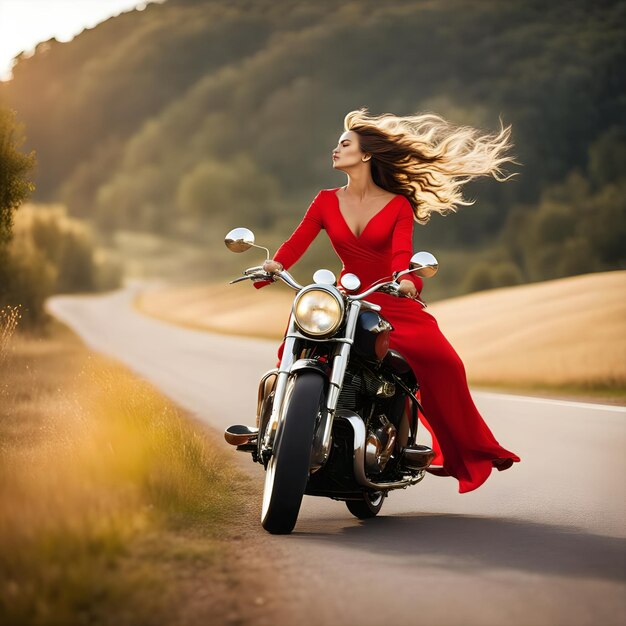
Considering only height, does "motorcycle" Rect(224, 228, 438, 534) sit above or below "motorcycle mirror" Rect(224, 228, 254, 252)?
below

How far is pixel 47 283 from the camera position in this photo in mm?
28781

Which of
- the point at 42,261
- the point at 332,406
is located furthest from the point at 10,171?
the point at 42,261

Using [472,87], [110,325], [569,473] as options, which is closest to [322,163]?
[472,87]

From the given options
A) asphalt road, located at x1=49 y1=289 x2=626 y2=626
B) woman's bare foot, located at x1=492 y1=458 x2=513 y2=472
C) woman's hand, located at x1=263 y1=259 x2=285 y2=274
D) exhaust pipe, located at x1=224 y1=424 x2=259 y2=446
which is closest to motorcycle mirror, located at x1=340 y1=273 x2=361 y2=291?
woman's hand, located at x1=263 y1=259 x2=285 y2=274

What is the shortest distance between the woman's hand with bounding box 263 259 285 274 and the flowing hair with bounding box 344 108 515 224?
3.64 feet

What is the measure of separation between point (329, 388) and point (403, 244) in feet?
4.40

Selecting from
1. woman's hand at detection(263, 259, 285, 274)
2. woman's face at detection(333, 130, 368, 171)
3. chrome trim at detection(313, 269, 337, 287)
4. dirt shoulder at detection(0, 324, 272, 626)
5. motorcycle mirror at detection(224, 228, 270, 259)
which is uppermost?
woman's face at detection(333, 130, 368, 171)

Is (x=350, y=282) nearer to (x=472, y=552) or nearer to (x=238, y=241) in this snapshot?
(x=238, y=241)

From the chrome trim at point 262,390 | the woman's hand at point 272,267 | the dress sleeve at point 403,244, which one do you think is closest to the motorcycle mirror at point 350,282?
the dress sleeve at point 403,244

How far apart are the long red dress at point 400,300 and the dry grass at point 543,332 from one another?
465 inches

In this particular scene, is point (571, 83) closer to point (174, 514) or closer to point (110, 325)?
point (110, 325)

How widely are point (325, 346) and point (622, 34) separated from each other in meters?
A: 180

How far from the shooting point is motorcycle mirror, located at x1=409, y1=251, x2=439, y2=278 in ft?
19.1

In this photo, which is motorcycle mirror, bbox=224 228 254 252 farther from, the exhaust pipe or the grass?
the grass
